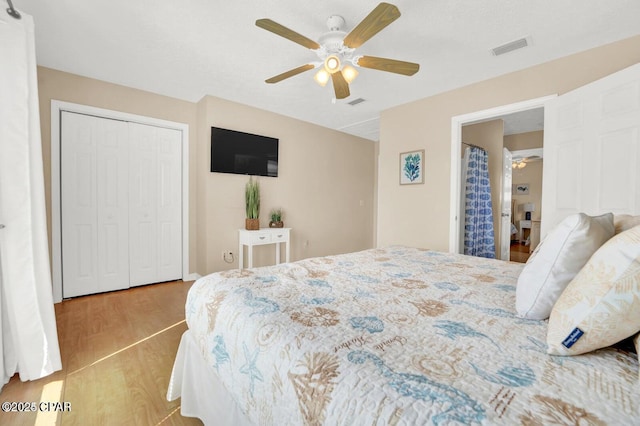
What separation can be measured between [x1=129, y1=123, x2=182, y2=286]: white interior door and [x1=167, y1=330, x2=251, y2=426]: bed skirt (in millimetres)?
2451

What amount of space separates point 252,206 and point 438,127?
264cm

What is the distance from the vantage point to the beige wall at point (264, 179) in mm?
3104

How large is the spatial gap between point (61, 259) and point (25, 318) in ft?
5.68

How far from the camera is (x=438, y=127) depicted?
3.40 meters

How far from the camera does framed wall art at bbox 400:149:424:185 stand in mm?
3545

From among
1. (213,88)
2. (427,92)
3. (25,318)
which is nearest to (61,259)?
(25,318)

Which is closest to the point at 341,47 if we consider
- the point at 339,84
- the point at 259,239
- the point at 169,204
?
the point at 339,84

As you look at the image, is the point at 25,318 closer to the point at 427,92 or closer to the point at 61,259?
the point at 61,259

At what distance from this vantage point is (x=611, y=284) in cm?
68

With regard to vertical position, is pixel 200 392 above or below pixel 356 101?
below

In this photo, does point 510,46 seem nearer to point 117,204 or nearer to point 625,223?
point 625,223

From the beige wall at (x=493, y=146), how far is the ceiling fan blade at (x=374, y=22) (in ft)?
10.8

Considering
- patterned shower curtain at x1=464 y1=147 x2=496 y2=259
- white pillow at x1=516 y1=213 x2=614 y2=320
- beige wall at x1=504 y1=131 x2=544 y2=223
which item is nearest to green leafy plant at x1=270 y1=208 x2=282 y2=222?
patterned shower curtain at x1=464 y1=147 x2=496 y2=259

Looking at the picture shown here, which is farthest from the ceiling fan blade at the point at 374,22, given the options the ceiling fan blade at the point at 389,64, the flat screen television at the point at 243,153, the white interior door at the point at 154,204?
the white interior door at the point at 154,204
